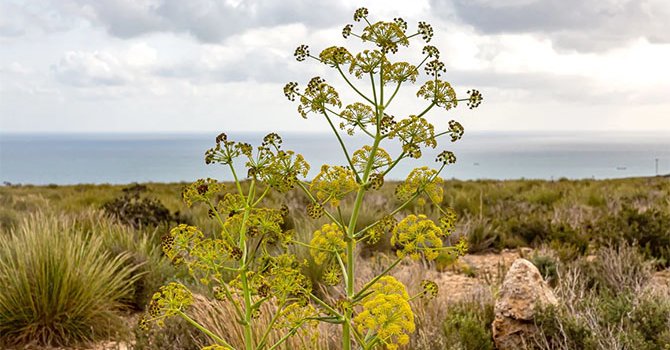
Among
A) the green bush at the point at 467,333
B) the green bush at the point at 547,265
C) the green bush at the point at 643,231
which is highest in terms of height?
the green bush at the point at 643,231

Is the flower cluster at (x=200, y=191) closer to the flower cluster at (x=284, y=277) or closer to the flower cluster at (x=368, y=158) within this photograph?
the flower cluster at (x=284, y=277)

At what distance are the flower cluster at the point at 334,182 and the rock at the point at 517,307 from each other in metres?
2.31

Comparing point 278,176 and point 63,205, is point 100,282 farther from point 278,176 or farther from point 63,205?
point 63,205

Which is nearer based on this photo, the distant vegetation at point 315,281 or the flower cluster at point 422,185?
the flower cluster at point 422,185

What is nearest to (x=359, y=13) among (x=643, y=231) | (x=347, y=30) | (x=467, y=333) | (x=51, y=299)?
(x=347, y=30)

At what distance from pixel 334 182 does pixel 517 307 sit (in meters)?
2.36

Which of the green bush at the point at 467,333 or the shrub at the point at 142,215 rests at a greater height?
the shrub at the point at 142,215

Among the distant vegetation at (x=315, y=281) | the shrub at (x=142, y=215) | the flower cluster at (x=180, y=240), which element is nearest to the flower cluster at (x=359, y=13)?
the flower cluster at (x=180, y=240)

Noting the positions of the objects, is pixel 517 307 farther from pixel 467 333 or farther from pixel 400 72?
pixel 400 72

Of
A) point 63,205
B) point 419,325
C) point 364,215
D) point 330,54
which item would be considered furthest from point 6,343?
point 63,205

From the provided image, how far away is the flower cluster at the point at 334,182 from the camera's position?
197 centimetres

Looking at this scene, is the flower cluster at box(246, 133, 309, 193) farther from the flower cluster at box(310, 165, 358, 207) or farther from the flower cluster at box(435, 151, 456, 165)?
the flower cluster at box(435, 151, 456, 165)

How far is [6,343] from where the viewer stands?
14.9ft

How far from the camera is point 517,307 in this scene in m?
3.84
